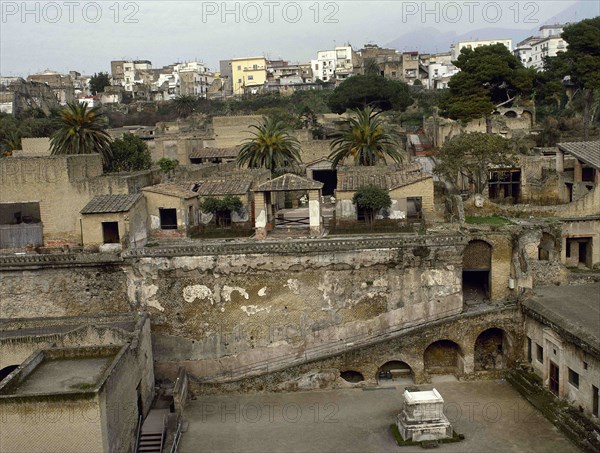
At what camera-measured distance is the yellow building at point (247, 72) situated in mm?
98375

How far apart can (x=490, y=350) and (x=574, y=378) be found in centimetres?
487

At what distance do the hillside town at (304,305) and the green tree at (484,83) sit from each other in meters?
8.49

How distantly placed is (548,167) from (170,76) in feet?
261

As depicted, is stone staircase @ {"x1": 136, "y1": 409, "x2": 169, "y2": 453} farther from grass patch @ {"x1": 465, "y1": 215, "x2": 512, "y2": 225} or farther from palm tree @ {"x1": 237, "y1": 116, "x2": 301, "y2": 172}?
palm tree @ {"x1": 237, "y1": 116, "x2": 301, "y2": 172}

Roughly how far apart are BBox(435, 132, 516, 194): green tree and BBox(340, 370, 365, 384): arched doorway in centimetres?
1101

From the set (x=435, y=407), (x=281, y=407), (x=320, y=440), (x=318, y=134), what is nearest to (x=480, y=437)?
(x=435, y=407)

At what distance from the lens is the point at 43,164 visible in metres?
28.5

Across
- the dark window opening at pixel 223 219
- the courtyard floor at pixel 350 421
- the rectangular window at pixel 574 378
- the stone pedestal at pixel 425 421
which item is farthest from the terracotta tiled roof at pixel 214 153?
the rectangular window at pixel 574 378

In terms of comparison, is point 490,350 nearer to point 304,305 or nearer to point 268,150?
point 304,305

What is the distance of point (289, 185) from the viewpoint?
94.6ft

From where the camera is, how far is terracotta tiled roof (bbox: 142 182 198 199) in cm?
2888

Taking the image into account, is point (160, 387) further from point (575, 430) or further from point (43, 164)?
point (575, 430)

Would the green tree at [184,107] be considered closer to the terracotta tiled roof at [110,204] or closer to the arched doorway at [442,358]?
the terracotta tiled roof at [110,204]

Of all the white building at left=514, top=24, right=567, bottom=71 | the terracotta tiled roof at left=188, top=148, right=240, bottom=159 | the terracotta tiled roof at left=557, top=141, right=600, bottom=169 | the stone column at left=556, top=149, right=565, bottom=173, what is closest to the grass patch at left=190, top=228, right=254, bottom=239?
the terracotta tiled roof at left=557, top=141, right=600, bottom=169
